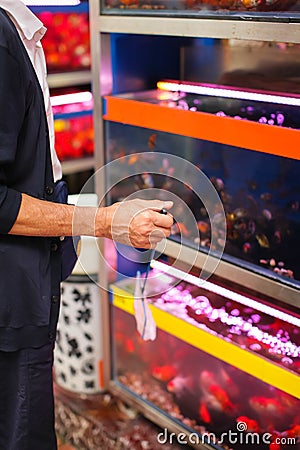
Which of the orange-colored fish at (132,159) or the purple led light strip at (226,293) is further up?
the orange-colored fish at (132,159)

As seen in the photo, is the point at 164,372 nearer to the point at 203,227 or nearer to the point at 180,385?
the point at 180,385

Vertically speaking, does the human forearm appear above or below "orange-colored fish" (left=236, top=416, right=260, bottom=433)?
above

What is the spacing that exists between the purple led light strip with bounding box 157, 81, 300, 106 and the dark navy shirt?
0.58 m

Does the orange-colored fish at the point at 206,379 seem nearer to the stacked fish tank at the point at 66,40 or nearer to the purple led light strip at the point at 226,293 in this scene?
the purple led light strip at the point at 226,293

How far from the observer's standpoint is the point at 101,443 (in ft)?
6.84

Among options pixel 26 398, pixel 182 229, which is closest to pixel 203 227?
pixel 182 229

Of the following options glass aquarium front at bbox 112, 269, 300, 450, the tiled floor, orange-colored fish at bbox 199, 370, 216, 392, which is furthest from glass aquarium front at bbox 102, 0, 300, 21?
the tiled floor

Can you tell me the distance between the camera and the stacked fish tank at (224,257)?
1.67m

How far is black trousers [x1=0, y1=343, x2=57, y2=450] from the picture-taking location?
4.95 ft

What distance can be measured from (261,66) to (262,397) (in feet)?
3.32

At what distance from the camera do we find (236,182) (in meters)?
1.85

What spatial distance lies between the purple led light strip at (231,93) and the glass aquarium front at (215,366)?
0.55 m

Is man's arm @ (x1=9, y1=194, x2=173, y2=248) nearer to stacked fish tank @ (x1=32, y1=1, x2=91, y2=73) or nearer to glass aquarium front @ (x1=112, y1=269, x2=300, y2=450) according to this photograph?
glass aquarium front @ (x1=112, y1=269, x2=300, y2=450)

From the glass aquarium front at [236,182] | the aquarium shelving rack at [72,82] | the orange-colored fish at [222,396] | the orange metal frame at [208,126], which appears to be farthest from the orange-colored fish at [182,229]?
the aquarium shelving rack at [72,82]
